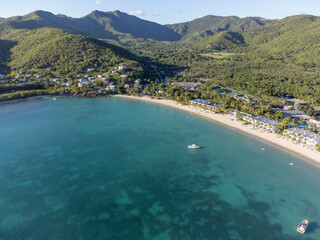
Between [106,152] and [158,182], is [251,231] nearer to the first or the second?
[158,182]

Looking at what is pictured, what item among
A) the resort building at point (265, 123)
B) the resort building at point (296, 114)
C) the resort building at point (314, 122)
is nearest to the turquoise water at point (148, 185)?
the resort building at point (265, 123)

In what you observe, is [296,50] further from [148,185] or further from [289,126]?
[148,185]

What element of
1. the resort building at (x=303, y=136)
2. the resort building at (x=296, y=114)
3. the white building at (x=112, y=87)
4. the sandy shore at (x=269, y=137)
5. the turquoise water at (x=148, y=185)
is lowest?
the turquoise water at (x=148, y=185)

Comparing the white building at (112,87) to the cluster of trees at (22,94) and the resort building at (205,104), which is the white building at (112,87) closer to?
the cluster of trees at (22,94)

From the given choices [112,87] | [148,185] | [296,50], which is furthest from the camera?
[296,50]

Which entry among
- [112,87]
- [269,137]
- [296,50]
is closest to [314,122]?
[269,137]

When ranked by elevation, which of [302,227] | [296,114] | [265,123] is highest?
[296,114]
